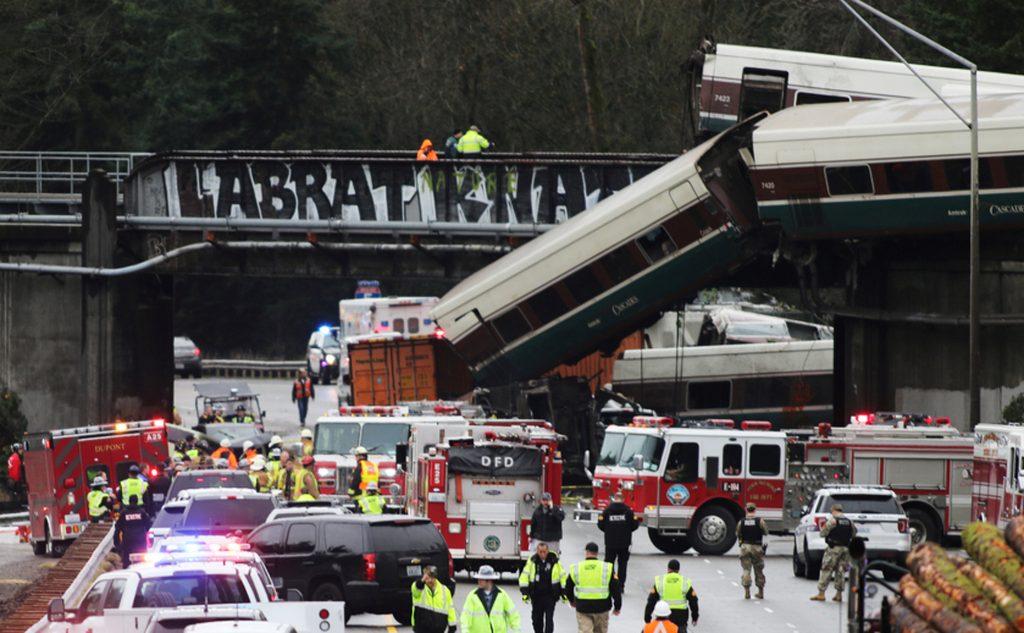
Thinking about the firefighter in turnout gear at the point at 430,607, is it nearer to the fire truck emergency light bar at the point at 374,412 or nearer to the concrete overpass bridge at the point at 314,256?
the fire truck emergency light bar at the point at 374,412

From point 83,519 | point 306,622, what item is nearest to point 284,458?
point 83,519

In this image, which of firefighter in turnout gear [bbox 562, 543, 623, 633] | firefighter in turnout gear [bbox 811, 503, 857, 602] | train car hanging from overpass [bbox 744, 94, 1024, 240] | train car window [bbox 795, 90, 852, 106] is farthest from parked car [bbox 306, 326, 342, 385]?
firefighter in turnout gear [bbox 562, 543, 623, 633]

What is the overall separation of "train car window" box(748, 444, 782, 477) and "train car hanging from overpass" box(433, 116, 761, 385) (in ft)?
20.2

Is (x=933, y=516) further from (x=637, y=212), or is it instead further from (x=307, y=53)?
(x=307, y=53)

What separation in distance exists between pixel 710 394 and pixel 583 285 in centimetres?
1497

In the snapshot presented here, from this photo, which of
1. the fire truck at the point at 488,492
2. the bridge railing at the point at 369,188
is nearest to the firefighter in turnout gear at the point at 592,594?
the fire truck at the point at 488,492

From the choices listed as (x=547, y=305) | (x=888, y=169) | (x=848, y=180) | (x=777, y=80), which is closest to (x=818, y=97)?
(x=777, y=80)

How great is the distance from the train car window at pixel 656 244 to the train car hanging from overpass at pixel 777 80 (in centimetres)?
380

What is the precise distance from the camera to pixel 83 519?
120 ft

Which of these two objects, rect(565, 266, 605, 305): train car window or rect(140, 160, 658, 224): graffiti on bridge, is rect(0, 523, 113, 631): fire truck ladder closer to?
rect(565, 266, 605, 305): train car window

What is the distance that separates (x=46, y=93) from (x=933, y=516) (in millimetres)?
56206

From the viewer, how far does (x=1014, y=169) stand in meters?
37.0

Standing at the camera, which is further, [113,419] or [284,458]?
[113,419]

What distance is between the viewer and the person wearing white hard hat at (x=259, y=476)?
1366 inches
